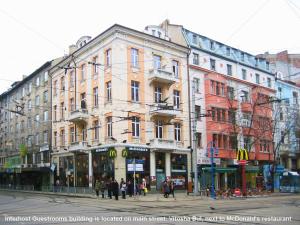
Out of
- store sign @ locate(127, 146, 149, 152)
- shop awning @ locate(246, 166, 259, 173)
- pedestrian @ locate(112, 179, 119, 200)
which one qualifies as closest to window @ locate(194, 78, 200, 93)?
store sign @ locate(127, 146, 149, 152)

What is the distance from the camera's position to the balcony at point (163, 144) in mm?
39188

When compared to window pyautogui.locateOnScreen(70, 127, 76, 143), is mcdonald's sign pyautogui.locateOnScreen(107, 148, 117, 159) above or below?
below

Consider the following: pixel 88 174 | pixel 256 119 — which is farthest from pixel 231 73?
pixel 88 174

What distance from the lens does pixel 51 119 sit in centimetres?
5131

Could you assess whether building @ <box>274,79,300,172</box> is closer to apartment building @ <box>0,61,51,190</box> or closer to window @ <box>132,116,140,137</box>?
window @ <box>132,116,140,137</box>

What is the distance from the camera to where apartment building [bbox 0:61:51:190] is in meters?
52.9

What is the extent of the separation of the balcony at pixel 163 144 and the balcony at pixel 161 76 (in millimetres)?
5611

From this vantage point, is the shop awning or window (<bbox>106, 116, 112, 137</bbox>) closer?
window (<bbox>106, 116, 112, 137</bbox>)

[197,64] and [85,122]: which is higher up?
[197,64]

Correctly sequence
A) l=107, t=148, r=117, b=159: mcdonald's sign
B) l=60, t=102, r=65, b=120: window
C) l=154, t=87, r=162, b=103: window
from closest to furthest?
l=107, t=148, r=117, b=159: mcdonald's sign
l=154, t=87, r=162, b=103: window
l=60, t=102, r=65, b=120: window

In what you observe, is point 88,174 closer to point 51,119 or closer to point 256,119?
point 51,119

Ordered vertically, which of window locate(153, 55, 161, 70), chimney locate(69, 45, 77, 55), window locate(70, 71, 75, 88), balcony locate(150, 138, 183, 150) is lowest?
balcony locate(150, 138, 183, 150)

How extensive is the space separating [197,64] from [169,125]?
830cm

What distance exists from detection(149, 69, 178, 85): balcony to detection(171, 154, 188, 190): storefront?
7.17m
